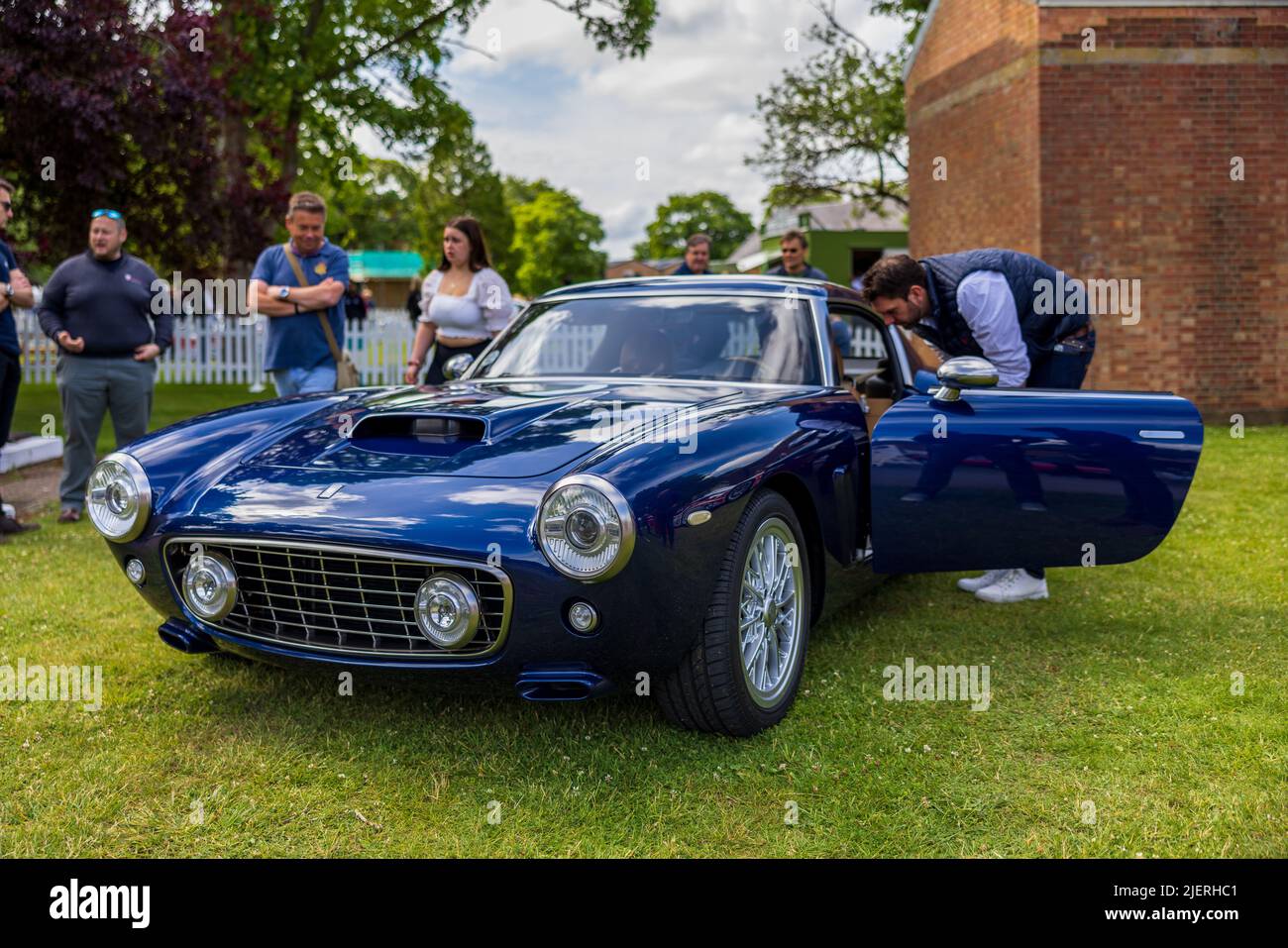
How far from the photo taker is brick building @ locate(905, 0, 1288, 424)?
42.4ft

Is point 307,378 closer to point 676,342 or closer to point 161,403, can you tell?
point 676,342

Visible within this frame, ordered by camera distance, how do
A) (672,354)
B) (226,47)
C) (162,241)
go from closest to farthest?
(672,354) → (162,241) → (226,47)

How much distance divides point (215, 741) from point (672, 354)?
87.4 inches

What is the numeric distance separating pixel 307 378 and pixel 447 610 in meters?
3.91

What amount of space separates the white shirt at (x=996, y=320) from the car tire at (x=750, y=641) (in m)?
1.69

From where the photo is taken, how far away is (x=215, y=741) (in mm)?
3561

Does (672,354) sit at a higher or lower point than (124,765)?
higher

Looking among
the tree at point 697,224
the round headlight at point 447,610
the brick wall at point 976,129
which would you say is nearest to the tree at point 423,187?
the brick wall at point 976,129

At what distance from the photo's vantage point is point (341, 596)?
326 centimetres

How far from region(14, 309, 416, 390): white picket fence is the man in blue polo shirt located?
10.9 m

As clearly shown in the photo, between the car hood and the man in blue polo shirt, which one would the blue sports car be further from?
the man in blue polo shirt

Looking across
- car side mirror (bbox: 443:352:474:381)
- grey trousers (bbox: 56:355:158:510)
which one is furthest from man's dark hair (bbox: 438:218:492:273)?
grey trousers (bbox: 56:355:158:510)
